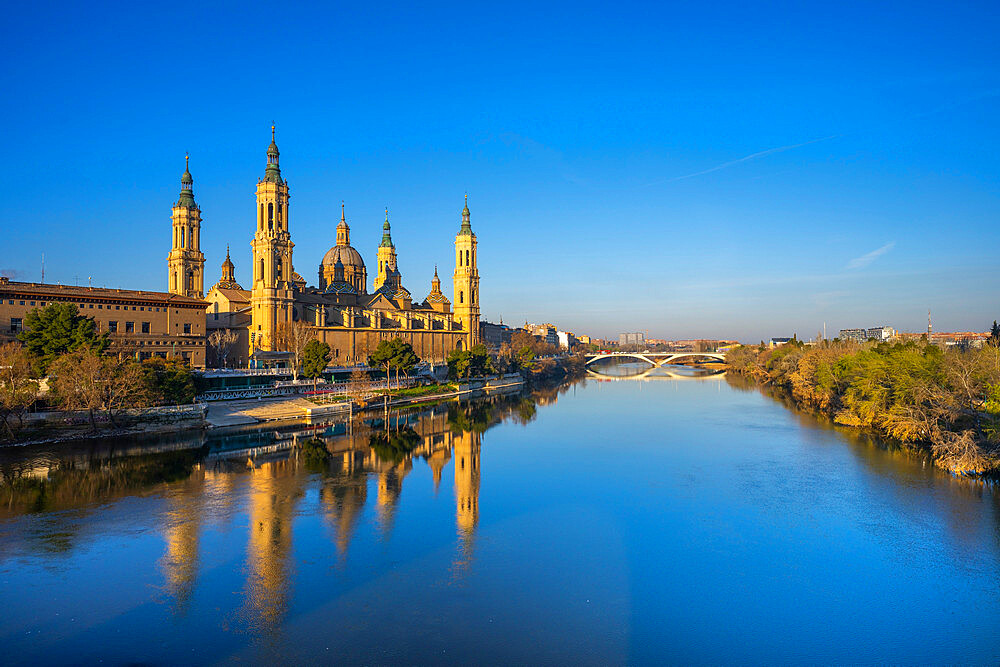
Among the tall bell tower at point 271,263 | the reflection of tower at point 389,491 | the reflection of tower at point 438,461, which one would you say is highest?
the tall bell tower at point 271,263

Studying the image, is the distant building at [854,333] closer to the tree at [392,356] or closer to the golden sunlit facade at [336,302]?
the golden sunlit facade at [336,302]

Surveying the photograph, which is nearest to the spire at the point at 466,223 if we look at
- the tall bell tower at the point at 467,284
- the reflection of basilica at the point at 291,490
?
the tall bell tower at the point at 467,284

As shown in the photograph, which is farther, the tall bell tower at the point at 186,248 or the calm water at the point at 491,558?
the tall bell tower at the point at 186,248

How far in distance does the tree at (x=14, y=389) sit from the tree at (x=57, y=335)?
133 inches

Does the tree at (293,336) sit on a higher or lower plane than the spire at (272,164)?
lower

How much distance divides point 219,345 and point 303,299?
34.8 feet

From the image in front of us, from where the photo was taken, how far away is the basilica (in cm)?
5525

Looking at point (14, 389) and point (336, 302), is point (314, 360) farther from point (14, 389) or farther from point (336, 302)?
point (336, 302)

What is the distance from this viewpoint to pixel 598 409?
162 ft

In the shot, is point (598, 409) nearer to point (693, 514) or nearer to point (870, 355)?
point (870, 355)

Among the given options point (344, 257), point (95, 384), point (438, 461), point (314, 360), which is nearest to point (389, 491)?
point (438, 461)

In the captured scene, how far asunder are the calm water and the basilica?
94.4 ft

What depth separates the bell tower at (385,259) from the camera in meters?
89.1

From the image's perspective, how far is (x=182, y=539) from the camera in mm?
16156
